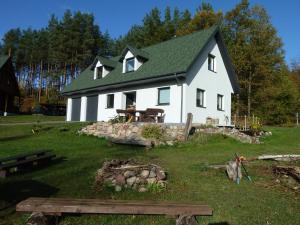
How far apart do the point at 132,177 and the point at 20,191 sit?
274 centimetres

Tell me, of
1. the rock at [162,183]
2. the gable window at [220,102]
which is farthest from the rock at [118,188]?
the gable window at [220,102]

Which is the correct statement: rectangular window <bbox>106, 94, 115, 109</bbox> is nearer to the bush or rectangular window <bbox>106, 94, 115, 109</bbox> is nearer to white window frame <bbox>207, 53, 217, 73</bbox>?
white window frame <bbox>207, 53, 217, 73</bbox>

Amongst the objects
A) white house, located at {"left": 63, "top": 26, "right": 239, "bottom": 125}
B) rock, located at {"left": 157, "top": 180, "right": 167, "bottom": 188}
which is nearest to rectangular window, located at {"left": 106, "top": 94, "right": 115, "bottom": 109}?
white house, located at {"left": 63, "top": 26, "right": 239, "bottom": 125}

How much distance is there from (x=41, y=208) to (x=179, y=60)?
57.4ft

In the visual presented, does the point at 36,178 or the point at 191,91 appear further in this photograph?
the point at 191,91

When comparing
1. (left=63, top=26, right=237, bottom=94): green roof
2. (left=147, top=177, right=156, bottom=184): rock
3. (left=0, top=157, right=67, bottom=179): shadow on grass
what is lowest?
(left=0, top=157, right=67, bottom=179): shadow on grass

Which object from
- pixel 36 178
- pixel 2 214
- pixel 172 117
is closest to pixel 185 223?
pixel 2 214

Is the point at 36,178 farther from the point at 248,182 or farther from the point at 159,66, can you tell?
the point at 159,66

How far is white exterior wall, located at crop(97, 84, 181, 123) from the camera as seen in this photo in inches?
754

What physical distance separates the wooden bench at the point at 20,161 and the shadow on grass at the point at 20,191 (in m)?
0.59

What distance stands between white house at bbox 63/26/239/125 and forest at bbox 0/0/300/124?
12823mm

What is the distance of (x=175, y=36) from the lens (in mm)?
44281

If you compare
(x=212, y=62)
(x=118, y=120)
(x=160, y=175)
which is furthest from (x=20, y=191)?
(x=212, y=62)

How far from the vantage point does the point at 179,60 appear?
20.2 meters
